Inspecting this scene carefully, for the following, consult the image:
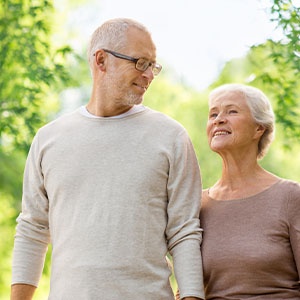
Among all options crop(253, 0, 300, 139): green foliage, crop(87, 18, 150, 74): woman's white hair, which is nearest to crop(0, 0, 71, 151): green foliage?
crop(253, 0, 300, 139): green foliage

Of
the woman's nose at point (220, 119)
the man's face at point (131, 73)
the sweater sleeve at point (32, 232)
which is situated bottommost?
the sweater sleeve at point (32, 232)

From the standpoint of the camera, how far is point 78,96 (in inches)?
513

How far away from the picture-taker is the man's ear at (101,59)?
7.30 ft

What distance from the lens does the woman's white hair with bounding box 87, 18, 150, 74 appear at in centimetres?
219

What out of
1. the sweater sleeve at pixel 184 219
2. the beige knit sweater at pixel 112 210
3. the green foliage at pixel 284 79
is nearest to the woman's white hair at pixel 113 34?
the beige knit sweater at pixel 112 210

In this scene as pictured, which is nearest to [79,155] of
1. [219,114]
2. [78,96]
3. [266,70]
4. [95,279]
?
[95,279]

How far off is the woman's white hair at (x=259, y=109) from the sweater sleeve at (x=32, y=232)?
856 mm

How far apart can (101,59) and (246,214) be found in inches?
33.9

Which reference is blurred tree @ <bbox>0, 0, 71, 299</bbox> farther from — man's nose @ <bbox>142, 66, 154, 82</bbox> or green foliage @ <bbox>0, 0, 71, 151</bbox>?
man's nose @ <bbox>142, 66, 154, 82</bbox>

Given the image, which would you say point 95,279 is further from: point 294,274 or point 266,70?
point 266,70

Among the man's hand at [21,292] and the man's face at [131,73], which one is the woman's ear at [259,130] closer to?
the man's face at [131,73]

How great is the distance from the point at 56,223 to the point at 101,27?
0.83m

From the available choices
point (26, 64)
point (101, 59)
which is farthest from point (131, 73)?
point (26, 64)

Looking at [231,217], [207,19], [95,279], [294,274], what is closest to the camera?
[95,279]
